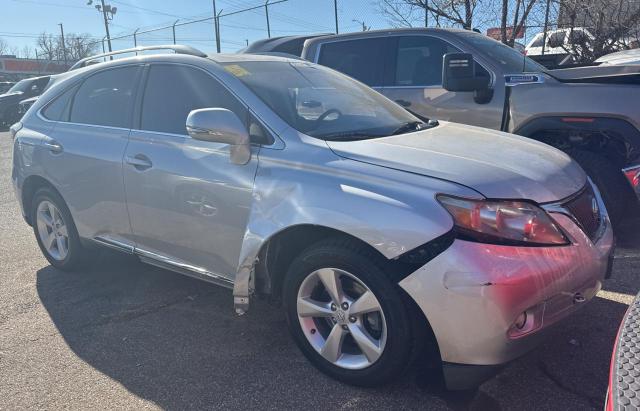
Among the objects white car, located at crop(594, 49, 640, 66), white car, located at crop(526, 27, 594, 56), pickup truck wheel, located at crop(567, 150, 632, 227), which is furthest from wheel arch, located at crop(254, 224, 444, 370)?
white car, located at crop(526, 27, 594, 56)

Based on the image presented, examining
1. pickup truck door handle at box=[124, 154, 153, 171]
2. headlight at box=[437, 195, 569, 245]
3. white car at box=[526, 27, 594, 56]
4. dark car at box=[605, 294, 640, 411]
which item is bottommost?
dark car at box=[605, 294, 640, 411]

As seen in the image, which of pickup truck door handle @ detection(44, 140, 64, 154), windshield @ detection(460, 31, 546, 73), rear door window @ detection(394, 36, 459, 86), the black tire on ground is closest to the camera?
pickup truck door handle @ detection(44, 140, 64, 154)

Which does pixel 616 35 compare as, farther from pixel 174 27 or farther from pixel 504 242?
pixel 174 27

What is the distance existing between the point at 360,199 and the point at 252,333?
4.34ft

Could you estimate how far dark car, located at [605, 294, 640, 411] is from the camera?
1.35 meters

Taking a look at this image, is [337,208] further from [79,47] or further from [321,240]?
[79,47]

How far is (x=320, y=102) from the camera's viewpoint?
3469mm

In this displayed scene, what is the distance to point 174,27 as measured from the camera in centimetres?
2455

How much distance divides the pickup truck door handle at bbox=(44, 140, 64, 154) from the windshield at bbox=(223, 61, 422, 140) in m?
1.64

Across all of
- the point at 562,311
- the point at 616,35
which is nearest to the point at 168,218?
the point at 562,311

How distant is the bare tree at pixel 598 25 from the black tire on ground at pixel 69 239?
32.9ft

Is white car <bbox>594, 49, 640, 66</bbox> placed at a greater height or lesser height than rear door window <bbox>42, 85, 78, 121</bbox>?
greater

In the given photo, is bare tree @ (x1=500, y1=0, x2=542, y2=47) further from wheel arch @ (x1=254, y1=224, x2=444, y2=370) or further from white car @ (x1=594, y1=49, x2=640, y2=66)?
wheel arch @ (x1=254, y1=224, x2=444, y2=370)

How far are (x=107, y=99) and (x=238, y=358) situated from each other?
218cm
